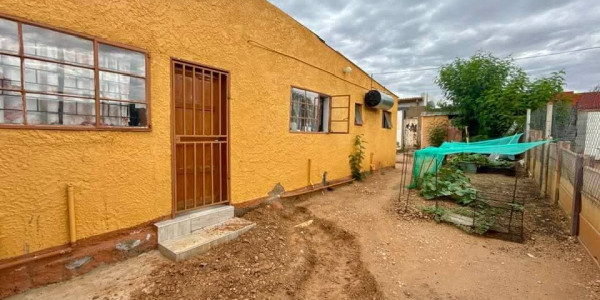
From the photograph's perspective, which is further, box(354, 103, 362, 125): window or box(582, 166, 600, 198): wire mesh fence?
box(354, 103, 362, 125): window

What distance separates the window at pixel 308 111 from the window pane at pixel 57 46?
11.8ft

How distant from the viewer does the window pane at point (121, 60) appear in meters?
2.92

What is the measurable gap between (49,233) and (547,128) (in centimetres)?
1060

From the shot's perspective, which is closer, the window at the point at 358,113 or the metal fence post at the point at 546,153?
the metal fence post at the point at 546,153

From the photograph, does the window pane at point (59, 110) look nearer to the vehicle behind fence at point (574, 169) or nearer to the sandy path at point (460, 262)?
the sandy path at point (460, 262)

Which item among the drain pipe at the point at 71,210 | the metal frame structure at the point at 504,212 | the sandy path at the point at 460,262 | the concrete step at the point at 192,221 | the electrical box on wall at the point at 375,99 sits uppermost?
the electrical box on wall at the point at 375,99

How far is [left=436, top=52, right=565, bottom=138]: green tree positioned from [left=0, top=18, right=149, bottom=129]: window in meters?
13.5

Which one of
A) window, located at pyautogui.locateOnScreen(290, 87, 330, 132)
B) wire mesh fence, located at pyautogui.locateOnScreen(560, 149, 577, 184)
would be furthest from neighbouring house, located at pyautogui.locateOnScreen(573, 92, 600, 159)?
window, located at pyautogui.locateOnScreen(290, 87, 330, 132)

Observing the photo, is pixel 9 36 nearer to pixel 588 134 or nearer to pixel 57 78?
pixel 57 78

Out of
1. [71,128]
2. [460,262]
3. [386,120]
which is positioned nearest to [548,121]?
[386,120]

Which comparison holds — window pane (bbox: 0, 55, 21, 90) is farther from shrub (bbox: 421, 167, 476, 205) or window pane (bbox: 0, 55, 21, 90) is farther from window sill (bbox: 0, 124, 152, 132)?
shrub (bbox: 421, 167, 476, 205)

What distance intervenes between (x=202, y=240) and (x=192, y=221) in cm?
37

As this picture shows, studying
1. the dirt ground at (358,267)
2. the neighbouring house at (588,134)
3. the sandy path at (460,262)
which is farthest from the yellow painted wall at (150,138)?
the neighbouring house at (588,134)

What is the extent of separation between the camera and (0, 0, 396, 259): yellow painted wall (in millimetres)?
2463
